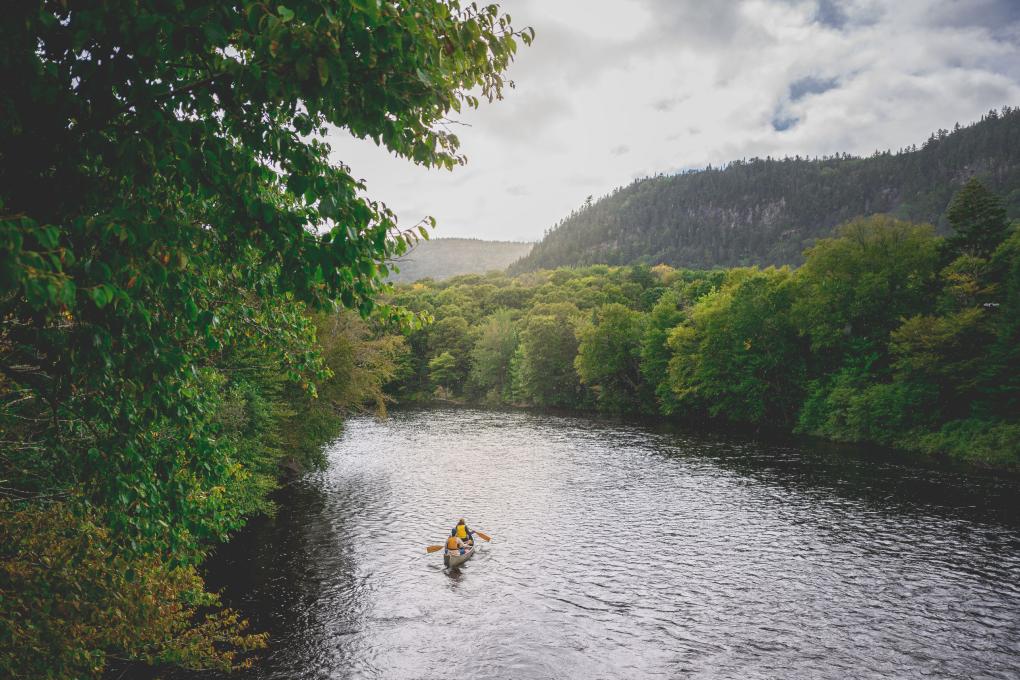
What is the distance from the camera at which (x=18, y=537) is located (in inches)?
314

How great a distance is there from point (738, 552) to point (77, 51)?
26.7 m

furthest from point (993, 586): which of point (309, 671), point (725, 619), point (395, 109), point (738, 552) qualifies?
point (395, 109)

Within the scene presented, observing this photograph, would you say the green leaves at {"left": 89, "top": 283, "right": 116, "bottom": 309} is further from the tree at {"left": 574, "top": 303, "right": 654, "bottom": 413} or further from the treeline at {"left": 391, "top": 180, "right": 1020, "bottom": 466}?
the tree at {"left": 574, "top": 303, "right": 654, "bottom": 413}

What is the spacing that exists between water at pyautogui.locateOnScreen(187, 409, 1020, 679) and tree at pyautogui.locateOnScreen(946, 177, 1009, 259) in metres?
18.6

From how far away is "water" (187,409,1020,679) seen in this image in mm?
17344

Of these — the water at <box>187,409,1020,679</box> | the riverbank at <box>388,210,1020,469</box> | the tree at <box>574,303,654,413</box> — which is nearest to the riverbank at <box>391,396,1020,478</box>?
the riverbank at <box>388,210,1020,469</box>

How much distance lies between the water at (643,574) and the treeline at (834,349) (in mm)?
8174

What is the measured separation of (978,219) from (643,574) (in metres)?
40.8

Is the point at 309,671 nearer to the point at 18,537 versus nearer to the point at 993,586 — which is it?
the point at 18,537

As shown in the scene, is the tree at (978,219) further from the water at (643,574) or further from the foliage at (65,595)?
the foliage at (65,595)

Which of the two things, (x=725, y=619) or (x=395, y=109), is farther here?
(x=725, y=619)

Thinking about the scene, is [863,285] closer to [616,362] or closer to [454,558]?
[616,362]

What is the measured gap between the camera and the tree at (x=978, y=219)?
44.1 m

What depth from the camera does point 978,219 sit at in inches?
1775
